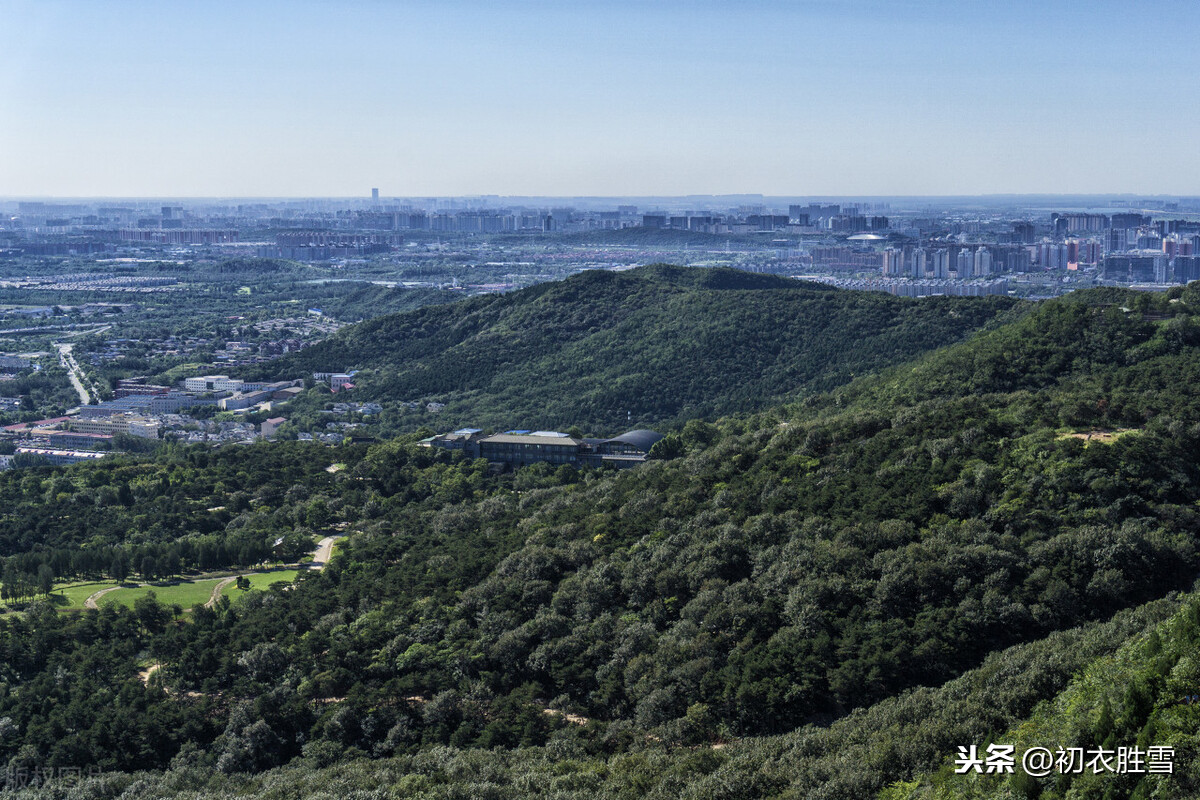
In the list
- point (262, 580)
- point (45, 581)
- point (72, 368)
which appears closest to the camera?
point (45, 581)

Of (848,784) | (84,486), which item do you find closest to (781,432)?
(848,784)

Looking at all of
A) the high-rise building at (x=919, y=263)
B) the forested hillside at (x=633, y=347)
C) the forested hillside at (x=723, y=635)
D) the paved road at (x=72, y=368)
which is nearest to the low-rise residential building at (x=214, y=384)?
the forested hillside at (x=633, y=347)

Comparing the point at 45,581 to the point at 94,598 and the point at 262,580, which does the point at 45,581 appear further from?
the point at 262,580

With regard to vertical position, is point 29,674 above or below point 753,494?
below

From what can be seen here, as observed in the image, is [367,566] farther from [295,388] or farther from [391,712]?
[295,388]

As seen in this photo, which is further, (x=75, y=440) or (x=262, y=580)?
(x=75, y=440)

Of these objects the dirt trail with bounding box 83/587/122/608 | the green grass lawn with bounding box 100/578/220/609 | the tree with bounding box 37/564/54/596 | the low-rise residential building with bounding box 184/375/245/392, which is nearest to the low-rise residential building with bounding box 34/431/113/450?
the low-rise residential building with bounding box 184/375/245/392

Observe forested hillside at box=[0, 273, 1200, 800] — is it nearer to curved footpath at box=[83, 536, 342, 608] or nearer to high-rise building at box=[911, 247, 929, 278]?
curved footpath at box=[83, 536, 342, 608]

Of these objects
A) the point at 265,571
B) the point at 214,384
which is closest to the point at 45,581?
the point at 265,571
